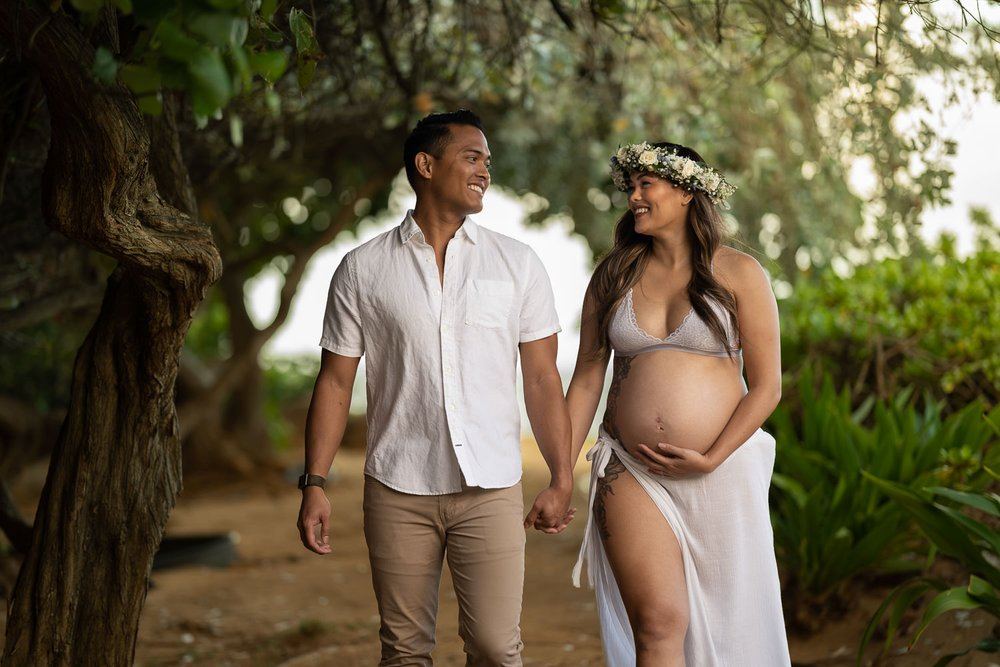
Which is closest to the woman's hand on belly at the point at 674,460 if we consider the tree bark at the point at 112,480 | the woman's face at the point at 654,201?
the woman's face at the point at 654,201

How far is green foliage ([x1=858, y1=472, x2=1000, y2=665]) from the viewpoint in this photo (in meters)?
4.08

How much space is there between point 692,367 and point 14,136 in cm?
276

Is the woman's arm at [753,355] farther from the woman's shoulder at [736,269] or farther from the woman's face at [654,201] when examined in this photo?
the woman's face at [654,201]

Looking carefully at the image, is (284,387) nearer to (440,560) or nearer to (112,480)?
(112,480)

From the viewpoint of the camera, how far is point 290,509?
37.0 feet

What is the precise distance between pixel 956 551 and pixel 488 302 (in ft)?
7.41

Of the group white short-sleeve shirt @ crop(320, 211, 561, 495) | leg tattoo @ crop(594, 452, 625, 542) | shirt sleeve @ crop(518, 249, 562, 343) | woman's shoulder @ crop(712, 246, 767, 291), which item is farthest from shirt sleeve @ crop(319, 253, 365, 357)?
woman's shoulder @ crop(712, 246, 767, 291)

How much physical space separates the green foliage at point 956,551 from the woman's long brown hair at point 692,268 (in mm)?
1224

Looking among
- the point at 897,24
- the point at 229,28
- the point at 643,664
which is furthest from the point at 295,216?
the point at 229,28

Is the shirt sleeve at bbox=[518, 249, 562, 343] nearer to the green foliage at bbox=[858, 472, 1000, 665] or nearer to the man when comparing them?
the man

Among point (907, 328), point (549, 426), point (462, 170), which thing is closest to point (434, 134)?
point (462, 170)

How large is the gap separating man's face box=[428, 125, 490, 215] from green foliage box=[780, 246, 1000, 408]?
355cm

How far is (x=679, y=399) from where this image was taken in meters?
3.49

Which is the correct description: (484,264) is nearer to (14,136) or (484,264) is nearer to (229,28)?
(229,28)
